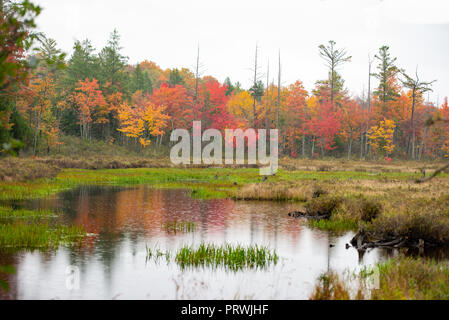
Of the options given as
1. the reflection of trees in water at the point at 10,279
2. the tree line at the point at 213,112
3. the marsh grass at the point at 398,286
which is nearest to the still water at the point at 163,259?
the reflection of trees in water at the point at 10,279

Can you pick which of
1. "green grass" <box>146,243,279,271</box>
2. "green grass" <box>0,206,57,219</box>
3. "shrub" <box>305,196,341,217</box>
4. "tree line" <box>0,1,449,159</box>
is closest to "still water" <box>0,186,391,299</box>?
"green grass" <box>146,243,279,271</box>

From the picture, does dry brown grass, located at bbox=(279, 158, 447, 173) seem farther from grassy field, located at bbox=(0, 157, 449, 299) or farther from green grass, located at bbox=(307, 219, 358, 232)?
green grass, located at bbox=(307, 219, 358, 232)

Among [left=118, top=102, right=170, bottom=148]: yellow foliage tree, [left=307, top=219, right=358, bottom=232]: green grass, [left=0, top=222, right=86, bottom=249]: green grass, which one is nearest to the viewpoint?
[left=0, top=222, right=86, bottom=249]: green grass

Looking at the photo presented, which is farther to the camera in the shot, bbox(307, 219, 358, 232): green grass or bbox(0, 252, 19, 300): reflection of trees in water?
bbox(307, 219, 358, 232): green grass

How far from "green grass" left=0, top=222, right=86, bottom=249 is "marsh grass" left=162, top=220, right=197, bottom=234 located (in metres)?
3.52

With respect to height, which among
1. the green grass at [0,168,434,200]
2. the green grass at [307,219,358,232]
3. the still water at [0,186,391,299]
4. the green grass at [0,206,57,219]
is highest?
the green grass at [0,168,434,200]

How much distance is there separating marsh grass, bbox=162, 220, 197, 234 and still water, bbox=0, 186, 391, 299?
1.19ft

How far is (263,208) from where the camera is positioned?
25.1 meters

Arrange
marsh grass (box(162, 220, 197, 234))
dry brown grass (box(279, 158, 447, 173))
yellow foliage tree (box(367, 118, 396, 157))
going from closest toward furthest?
marsh grass (box(162, 220, 197, 234))
dry brown grass (box(279, 158, 447, 173))
yellow foliage tree (box(367, 118, 396, 157))

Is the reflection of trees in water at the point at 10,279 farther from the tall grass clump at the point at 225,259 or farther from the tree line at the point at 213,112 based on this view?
the tree line at the point at 213,112

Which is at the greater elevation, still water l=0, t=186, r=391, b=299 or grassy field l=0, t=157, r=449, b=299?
grassy field l=0, t=157, r=449, b=299

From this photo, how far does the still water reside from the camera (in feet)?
35.3
